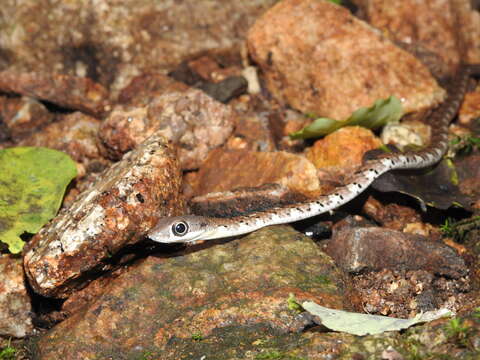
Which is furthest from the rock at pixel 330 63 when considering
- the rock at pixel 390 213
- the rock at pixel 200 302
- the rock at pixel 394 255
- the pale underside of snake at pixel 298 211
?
the rock at pixel 200 302

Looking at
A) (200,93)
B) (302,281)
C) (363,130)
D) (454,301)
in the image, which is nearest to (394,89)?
(363,130)

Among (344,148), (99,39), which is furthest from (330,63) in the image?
(99,39)

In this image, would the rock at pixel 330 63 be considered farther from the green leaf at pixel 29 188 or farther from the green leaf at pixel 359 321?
the green leaf at pixel 359 321

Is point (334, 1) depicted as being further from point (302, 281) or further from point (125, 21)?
point (302, 281)

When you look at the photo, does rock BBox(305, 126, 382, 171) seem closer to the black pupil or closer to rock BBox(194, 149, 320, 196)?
rock BBox(194, 149, 320, 196)

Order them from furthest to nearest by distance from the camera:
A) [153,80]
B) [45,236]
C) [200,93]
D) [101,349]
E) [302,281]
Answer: [153,80], [200,93], [45,236], [302,281], [101,349]
